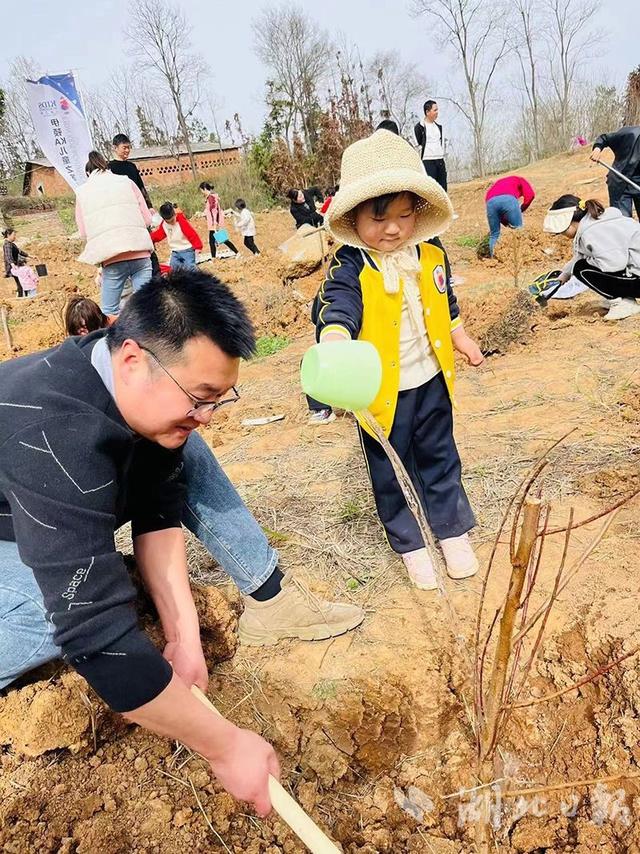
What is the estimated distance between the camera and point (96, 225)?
4254 millimetres

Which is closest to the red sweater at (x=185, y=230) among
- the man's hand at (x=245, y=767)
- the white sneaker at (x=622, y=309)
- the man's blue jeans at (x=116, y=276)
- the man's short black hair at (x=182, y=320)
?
the man's blue jeans at (x=116, y=276)

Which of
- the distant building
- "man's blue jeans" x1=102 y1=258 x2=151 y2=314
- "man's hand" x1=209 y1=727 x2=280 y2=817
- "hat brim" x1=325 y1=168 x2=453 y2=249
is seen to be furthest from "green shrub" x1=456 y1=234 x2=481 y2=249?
the distant building

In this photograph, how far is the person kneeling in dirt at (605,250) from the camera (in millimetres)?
4617

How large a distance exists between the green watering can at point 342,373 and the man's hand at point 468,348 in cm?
80

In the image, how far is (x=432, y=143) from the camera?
8812 millimetres

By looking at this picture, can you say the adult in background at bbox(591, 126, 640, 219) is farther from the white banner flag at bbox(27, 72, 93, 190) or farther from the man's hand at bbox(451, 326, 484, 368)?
the white banner flag at bbox(27, 72, 93, 190)

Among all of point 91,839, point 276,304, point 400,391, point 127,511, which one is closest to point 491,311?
point 276,304

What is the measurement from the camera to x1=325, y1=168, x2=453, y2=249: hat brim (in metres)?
1.75

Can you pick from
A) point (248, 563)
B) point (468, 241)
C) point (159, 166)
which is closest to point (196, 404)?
point (248, 563)

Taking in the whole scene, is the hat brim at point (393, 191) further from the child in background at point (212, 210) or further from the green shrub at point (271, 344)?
the child in background at point (212, 210)

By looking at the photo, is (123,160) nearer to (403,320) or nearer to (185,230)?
Answer: (185,230)

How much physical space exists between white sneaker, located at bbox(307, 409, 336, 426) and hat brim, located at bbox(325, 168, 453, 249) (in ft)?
6.72

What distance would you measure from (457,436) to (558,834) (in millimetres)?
1994

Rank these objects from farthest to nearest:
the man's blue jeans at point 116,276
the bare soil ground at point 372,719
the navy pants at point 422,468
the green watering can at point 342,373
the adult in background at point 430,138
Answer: the adult in background at point 430,138, the man's blue jeans at point 116,276, the navy pants at point 422,468, the bare soil ground at point 372,719, the green watering can at point 342,373
